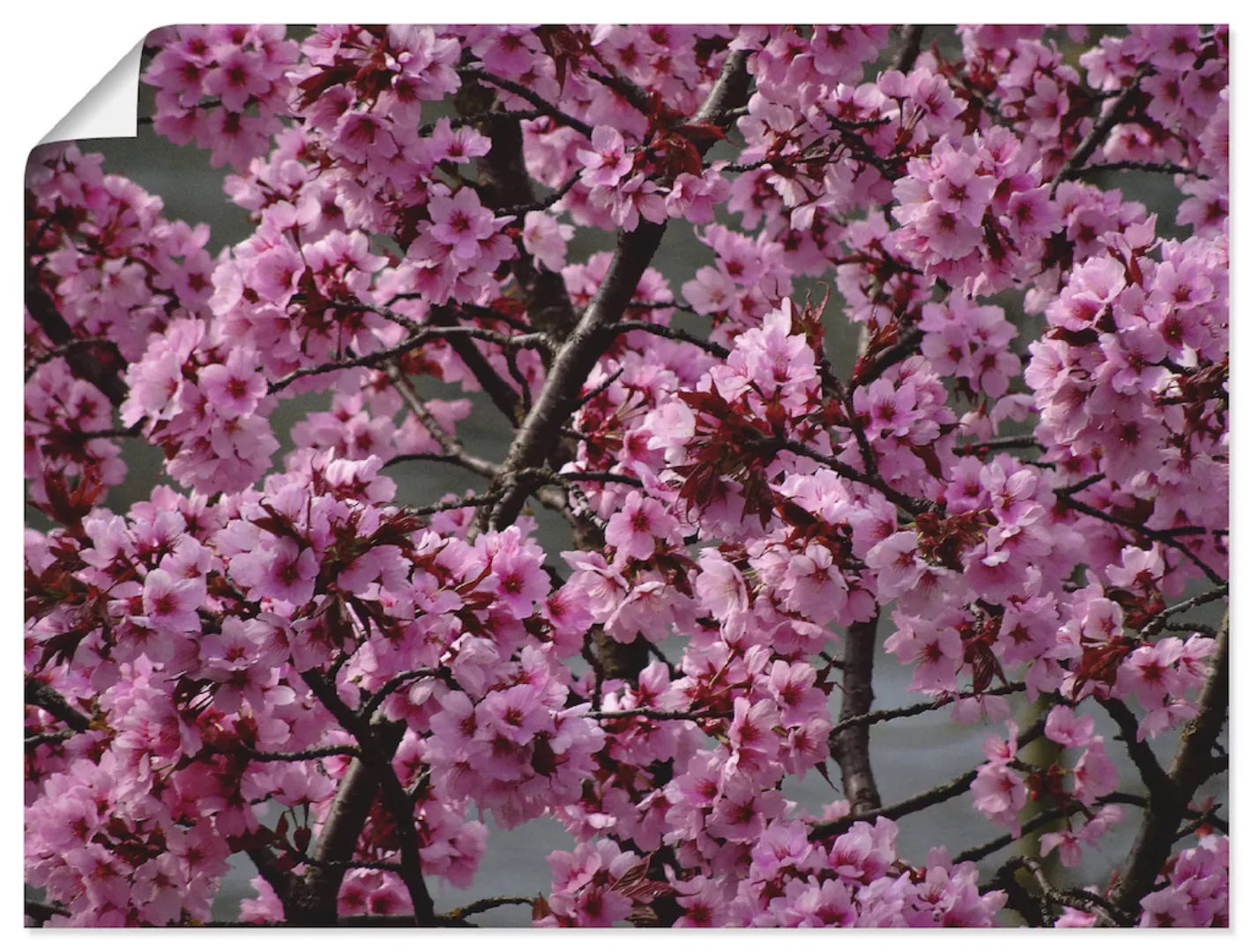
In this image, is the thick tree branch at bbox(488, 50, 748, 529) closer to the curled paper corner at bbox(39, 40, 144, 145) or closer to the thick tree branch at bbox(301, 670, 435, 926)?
the thick tree branch at bbox(301, 670, 435, 926)

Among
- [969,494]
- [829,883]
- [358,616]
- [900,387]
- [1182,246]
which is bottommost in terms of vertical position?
[829,883]

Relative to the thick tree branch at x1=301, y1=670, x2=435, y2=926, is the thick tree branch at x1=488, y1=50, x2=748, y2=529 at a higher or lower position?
higher

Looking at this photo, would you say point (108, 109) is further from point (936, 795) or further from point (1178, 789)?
point (1178, 789)

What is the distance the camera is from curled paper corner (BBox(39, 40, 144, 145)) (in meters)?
1.57

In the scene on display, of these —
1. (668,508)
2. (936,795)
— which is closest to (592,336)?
(668,508)

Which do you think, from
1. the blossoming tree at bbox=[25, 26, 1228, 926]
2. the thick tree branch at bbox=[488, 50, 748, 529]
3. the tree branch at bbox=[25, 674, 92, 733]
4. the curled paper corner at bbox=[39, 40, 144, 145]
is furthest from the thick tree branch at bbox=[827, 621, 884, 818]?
the curled paper corner at bbox=[39, 40, 144, 145]

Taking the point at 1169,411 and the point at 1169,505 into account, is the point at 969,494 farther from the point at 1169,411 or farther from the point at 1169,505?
the point at 1169,505

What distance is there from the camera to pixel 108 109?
1599 mm

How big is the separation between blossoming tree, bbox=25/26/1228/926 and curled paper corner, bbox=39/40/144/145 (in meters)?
0.03

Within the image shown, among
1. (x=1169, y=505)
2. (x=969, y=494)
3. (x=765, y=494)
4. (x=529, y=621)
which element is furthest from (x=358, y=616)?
(x=1169, y=505)

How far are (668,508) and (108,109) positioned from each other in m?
0.90

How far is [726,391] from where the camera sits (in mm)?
1223

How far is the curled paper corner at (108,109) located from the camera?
1.57 metres

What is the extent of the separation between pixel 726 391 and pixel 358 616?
41 centimetres
